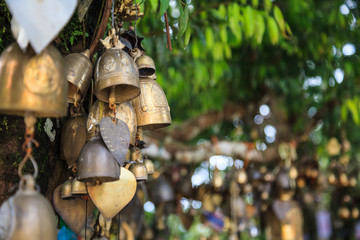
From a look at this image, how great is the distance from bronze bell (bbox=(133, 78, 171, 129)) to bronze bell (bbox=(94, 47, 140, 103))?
5.4 inches

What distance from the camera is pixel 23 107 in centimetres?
105

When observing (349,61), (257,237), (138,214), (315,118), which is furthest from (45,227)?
(257,237)

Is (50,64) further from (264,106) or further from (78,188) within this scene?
(264,106)

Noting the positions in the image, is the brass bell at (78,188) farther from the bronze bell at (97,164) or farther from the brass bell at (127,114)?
the brass bell at (127,114)

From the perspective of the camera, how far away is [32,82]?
3.51 feet

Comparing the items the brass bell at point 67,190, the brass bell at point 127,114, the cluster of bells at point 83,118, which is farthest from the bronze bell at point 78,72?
the brass bell at point 67,190

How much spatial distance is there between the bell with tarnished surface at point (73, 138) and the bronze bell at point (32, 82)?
1.49ft

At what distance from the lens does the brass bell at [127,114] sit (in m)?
1.54

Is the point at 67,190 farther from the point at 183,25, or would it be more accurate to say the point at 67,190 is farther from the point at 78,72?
the point at 183,25

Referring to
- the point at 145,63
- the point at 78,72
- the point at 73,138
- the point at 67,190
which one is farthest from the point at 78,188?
the point at 145,63

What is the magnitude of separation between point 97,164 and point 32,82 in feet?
1.19

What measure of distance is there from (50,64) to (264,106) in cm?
549

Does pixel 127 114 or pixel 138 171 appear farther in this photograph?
pixel 138 171

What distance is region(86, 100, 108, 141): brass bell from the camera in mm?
1484
